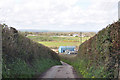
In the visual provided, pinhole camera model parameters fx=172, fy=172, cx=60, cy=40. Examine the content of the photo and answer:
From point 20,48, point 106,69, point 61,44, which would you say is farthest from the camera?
point 61,44

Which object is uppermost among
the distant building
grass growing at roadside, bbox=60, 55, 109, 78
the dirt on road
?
grass growing at roadside, bbox=60, 55, 109, 78

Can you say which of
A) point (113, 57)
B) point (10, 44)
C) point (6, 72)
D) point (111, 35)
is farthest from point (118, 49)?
point (10, 44)

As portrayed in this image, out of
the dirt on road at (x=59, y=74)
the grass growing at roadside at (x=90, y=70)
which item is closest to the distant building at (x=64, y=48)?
the dirt on road at (x=59, y=74)

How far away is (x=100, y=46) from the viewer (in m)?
9.34

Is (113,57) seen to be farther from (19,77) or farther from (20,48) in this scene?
(20,48)

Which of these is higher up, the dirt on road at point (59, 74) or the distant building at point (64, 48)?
the dirt on road at point (59, 74)

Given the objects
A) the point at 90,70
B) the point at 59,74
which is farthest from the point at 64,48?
the point at 90,70

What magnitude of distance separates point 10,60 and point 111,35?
514 cm

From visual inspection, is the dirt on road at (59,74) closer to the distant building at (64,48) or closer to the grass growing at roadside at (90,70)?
the grass growing at roadside at (90,70)

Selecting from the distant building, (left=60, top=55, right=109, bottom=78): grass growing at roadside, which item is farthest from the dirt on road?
the distant building

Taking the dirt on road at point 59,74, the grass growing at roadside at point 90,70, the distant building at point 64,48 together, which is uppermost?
the grass growing at roadside at point 90,70

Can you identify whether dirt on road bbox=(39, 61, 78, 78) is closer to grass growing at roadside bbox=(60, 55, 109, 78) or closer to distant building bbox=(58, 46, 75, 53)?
grass growing at roadside bbox=(60, 55, 109, 78)

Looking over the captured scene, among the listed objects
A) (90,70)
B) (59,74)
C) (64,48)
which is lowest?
(64,48)

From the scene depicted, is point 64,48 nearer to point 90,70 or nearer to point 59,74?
point 59,74
